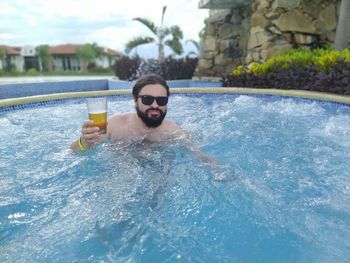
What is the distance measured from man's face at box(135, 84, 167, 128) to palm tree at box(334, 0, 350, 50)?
7157 millimetres

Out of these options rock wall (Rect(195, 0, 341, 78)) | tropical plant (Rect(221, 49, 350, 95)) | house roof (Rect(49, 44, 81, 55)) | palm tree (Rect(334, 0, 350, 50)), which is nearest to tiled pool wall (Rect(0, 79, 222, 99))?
rock wall (Rect(195, 0, 341, 78))

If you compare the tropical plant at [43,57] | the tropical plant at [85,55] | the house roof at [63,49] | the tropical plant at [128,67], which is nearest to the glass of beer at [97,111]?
the tropical plant at [128,67]

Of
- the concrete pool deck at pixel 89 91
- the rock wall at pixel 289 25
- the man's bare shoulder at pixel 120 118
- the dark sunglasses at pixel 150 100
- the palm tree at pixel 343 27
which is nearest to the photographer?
the dark sunglasses at pixel 150 100

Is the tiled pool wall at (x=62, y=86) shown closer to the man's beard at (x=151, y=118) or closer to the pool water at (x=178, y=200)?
the pool water at (x=178, y=200)

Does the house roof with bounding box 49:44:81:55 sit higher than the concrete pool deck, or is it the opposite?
the house roof with bounding box 49:44:81:55

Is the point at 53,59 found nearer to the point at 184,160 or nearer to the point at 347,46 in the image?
the point at 347,46

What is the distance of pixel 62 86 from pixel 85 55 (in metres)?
36.6

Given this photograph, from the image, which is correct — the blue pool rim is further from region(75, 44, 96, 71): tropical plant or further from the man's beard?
region(75, 44, 96, 71): tropical plant

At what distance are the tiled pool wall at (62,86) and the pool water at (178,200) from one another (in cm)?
615

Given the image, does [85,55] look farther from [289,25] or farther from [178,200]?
[178,200]

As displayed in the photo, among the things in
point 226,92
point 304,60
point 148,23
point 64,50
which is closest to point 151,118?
point 226,92

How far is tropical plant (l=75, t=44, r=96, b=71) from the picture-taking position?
45.9m

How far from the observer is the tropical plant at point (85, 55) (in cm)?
4594

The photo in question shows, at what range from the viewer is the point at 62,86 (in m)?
11.4
